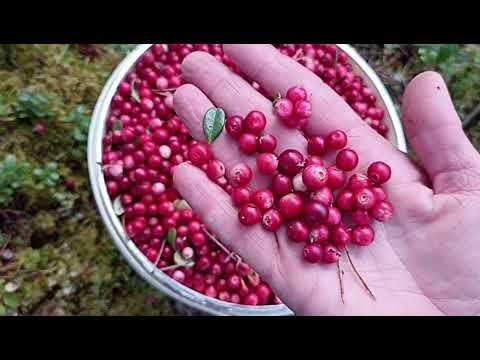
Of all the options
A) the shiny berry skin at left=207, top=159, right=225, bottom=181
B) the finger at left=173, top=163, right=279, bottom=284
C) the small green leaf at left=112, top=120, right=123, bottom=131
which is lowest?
the small green leaf at left=112, top=120, right=123, bottom=131

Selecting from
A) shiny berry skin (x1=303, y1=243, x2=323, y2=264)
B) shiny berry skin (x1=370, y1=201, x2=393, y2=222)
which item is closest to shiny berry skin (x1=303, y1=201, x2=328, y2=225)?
shiny berry skin (x1=303, y1=243, x2=323, y2=264)

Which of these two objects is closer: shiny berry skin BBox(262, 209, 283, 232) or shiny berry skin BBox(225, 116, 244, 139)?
shiny berry skin BBox(262, 209, 283, 232)

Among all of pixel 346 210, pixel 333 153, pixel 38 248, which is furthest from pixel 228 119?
pixel 38 248

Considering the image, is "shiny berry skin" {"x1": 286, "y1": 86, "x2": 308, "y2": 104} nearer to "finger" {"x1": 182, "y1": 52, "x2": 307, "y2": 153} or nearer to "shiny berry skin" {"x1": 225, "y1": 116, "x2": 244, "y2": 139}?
"finger" {"x1": 182, "y1": 52, "x2": 307, "y2": 153}

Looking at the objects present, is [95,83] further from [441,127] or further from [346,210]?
[441,127]

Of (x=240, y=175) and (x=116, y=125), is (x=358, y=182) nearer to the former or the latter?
(x=240, y=175)

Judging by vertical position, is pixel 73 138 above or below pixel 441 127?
below

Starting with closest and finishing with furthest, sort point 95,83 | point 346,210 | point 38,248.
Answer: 1. point 346,210
2. point 38,248
3. point 95,83
